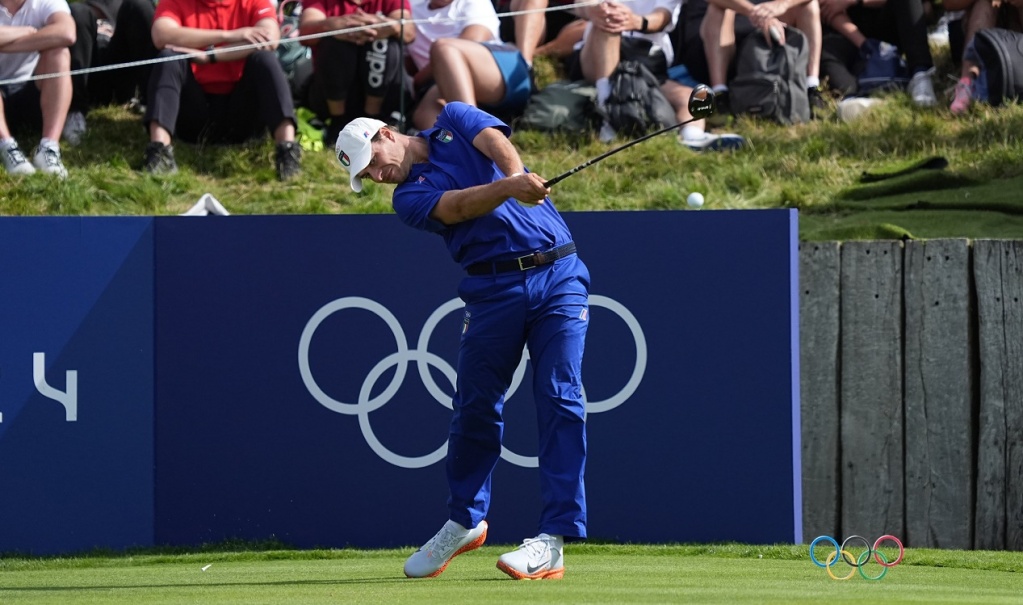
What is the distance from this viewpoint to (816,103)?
975 centimetres

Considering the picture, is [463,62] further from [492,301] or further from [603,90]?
[492,301]

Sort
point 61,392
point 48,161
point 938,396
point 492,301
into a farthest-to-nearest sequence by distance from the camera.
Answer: point 48,161 < point 938,396 < point 61,392 < point 492,301

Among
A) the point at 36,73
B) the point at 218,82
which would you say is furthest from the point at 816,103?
the point at 36,73

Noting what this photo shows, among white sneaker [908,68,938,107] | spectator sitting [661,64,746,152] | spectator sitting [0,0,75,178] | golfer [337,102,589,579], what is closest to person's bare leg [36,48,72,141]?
spectator sitting [0,0,75,178]

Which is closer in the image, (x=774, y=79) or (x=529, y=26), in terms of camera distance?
(x=774, y=79)

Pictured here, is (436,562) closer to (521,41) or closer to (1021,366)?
(1021,366)

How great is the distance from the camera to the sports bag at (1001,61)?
921cm

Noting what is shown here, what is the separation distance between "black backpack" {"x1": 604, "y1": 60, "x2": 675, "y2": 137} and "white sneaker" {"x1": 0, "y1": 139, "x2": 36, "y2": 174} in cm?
374

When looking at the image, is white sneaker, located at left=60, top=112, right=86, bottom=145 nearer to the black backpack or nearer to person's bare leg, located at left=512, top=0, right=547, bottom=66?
person's bare leg, located at left=512, top=0, right=547, bottom=66

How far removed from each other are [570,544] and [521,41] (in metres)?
4.36

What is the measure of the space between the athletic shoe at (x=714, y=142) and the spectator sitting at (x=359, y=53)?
1.97m

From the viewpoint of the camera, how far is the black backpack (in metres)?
9.32

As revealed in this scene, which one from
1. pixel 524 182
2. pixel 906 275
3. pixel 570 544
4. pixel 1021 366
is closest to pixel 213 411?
pixel 570 544

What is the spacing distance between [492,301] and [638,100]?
4543mm
